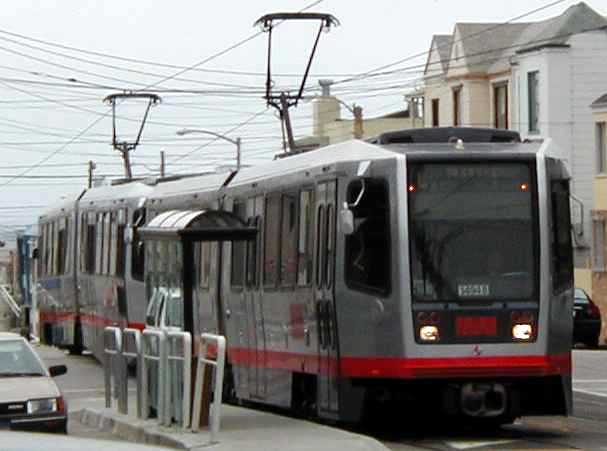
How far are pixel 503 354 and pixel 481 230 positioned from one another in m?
1.30

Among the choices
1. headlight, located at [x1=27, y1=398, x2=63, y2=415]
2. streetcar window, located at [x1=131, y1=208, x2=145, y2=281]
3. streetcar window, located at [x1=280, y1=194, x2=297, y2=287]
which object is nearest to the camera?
headlight, located at [x1=27, y1=398, x2=63, y2=415]

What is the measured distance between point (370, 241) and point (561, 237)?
2045 mm

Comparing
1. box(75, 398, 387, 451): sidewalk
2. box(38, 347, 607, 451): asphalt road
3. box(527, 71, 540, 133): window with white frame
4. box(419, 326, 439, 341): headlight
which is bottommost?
box(38, 347, 607, 451): asphalt road

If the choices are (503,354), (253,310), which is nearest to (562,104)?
(253,310)

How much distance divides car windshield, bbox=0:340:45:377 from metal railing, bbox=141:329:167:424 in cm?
125

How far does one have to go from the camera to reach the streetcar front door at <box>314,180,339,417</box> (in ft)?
59.5

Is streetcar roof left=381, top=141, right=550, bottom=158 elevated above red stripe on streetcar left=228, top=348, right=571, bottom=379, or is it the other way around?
streetcar roof left=381, top=141, right=550, bottom=158

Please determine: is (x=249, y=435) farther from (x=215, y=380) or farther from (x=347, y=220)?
(x=347, y=220)

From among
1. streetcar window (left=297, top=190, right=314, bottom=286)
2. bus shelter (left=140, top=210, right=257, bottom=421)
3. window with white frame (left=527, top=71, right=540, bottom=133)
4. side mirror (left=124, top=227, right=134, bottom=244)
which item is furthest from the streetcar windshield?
window with white frame (left=527, top=71, right=540, bottom=133)

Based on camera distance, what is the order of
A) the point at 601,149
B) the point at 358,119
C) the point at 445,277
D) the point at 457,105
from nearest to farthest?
the point at 445,277 < the point at 601,149 < the point at 457,105 < the point at 358,119

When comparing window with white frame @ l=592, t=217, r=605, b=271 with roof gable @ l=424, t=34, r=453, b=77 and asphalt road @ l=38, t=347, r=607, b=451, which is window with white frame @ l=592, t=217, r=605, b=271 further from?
asphalt road @ l=38, t=347, r=607, b=451

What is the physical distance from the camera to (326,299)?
1833 centimetres

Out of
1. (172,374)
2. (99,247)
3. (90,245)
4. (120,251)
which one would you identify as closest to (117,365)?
(172,374)

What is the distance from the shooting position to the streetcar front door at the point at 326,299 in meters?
18.1
